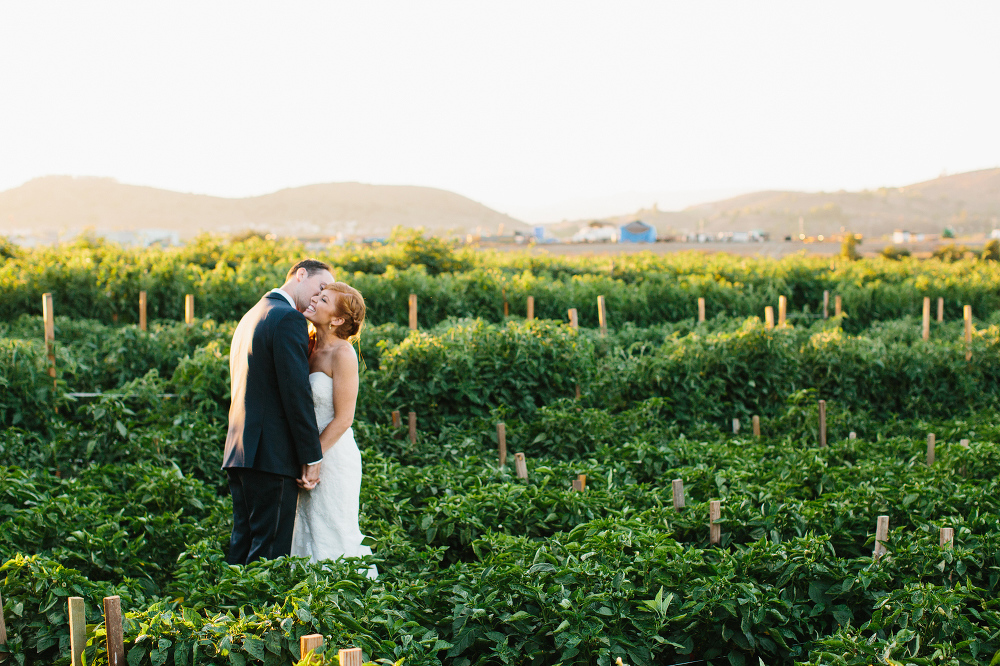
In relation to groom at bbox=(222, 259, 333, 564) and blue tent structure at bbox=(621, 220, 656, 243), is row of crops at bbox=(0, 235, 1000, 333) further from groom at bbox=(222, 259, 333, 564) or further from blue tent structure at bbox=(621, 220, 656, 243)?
blue tent structure at bbox=(621, 220, 656, 243)

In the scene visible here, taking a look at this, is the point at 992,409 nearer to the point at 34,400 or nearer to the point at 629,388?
the point at 629,388

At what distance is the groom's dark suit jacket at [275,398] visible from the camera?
342 cm

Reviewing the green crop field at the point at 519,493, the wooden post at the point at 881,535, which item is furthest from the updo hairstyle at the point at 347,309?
the wooden post at the point at 881,535

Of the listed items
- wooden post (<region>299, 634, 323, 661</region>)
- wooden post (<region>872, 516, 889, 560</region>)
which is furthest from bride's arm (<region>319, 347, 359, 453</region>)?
wooden post (<region>872, 516, 889, 560</region>)

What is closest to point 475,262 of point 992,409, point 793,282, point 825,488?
point 793,282

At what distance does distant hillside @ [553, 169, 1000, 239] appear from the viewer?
113 metres

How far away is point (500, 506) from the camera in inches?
165

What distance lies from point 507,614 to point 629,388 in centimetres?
547

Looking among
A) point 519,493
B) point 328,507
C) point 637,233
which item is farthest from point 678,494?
point 637,233

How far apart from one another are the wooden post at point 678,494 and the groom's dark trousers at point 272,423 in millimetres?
2155

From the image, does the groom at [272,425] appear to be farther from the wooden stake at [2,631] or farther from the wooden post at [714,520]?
the wooden post at [714,520]

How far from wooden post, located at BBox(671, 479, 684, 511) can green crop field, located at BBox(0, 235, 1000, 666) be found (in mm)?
81

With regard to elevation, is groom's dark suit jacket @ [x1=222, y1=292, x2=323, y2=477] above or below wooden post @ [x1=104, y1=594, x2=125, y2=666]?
above

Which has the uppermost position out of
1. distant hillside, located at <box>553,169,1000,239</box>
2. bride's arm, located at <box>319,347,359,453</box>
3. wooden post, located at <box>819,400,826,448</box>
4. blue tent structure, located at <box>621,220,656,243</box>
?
distant hillside, located at <box>553,169,1000,239</box>
